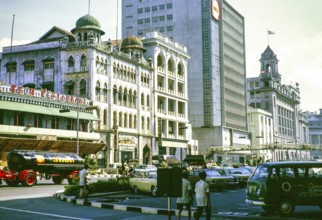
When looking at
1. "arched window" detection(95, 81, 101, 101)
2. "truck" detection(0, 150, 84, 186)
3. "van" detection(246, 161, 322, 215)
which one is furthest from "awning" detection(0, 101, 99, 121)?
"van" detection(246, 161, 322, 215)

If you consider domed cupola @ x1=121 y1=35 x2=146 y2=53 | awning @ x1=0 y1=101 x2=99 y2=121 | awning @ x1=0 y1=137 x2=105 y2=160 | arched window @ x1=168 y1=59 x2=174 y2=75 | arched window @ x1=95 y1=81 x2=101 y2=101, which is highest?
domed cupola @ x1=121 y1=35 x2=146 y2=53

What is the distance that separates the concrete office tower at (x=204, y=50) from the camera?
9644cm

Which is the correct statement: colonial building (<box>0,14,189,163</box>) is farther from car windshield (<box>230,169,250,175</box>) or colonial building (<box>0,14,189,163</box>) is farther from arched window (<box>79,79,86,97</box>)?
car windshield (<box>230,169,250,175</box>)

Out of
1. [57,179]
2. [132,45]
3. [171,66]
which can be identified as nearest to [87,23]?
[132,45]

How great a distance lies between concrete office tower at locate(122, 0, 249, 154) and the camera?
316 feet

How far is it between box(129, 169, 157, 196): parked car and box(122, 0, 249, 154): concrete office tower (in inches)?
2767

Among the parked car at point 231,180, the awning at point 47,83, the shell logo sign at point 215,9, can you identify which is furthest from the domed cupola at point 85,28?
the shell logo sign at point 215,9

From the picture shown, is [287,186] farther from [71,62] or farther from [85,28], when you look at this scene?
[85,28]

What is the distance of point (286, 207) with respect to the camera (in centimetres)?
1612

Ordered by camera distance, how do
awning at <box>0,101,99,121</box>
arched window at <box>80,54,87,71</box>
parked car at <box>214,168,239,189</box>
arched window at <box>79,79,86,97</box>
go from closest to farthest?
parked car at <box>214,168,239,189</box> → awning at <box>0,101,99,121</box> → arched window at <box>79,79,86,97</box> → arched window at <box>80,54,87,71</box>

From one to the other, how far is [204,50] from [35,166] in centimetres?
6886

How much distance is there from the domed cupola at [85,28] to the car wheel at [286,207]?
48.9 m

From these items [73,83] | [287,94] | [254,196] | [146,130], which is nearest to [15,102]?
[73,83]

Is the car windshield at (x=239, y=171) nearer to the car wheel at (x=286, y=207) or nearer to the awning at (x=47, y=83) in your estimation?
the car wheel at (x=286, y=207)
